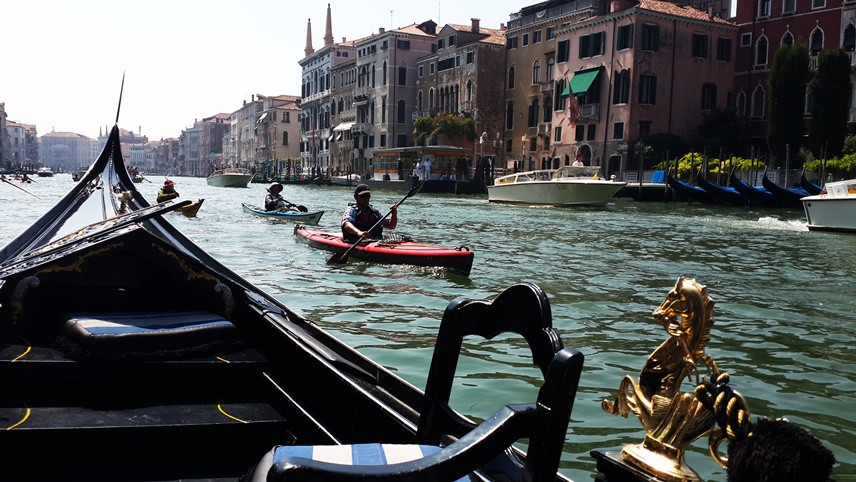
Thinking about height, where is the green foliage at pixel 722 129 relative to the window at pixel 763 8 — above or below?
below

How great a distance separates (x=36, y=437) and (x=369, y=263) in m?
5.69

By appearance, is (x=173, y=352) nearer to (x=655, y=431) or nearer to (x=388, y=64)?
(x=655, y=431)

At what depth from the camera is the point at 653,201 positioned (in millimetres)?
21734

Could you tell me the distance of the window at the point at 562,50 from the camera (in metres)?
26.8

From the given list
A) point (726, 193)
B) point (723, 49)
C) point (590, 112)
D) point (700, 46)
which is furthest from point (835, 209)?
point (723, 49)

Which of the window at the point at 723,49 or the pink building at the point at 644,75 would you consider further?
the window at the point at 723,49

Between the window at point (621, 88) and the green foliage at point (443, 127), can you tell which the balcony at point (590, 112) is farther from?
the green foliage at point (443, 127)

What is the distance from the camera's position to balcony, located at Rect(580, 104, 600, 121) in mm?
25250

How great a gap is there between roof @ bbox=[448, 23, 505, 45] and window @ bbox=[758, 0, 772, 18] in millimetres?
11044

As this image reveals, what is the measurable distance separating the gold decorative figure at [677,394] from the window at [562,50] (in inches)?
1055

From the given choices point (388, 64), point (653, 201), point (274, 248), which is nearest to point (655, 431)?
point (274, 248)

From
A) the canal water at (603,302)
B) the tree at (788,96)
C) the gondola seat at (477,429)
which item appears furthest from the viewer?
the tree at (788,96)

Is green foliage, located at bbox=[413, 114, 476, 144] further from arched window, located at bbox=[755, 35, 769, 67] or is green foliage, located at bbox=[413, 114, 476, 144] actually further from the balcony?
arched window, located at bbox=[755, 35, 769, 67]

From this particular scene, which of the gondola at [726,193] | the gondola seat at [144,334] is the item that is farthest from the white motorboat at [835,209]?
the gondola seat at [144,334]
